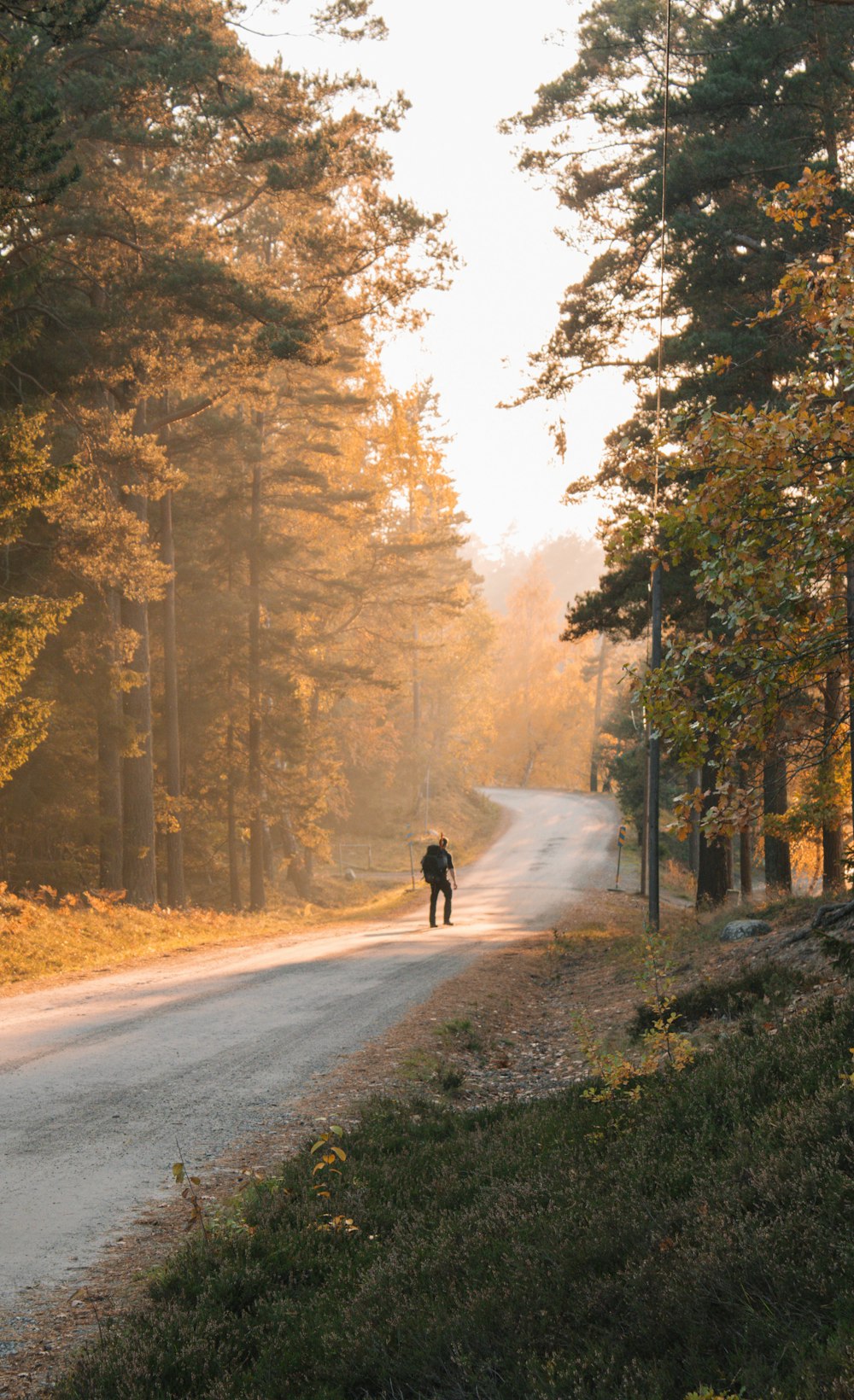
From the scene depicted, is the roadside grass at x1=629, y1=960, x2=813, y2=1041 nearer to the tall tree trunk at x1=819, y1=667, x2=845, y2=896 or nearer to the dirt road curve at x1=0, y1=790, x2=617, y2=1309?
the dirt road curve at x1=0, y1=790, x2=617, y2=1309

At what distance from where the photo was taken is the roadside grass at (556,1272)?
12.5 feet

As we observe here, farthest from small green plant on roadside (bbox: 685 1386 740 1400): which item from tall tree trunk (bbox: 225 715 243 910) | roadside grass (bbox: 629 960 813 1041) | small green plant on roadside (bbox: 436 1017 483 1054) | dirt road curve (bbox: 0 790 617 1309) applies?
tall tree trunk (bbox: 225 715 243 910)

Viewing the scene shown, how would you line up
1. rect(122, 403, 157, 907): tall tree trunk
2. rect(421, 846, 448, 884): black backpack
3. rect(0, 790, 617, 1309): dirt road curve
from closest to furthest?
rect(0, 790, 617, 1309): dirt road curve < rect(122, 403, 157, 907): tall tree trunk < rect(421, 846, 448, 884): black backpack

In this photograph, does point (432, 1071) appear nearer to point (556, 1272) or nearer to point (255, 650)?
point (556, 1272)

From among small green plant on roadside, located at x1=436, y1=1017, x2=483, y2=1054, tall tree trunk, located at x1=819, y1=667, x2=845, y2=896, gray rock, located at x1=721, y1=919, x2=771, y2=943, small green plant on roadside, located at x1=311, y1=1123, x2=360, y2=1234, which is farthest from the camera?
tall tree trunk, located at x1=819, y1=667, x2=845, y2=896

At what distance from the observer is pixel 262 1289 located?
526 centimetres

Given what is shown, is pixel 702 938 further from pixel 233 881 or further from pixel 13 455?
pixel 233 881

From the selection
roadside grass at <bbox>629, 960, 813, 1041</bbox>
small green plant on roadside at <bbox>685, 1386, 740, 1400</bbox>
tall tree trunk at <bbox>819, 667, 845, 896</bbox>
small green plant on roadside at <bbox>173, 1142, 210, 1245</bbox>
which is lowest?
small green plant on roadside at <bbox>173, 1142, 210, 1245</bbox>

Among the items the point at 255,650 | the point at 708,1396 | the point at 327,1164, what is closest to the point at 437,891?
the point at 255,650

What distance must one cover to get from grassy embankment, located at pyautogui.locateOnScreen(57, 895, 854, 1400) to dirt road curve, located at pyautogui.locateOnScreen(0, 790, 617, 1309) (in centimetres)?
98

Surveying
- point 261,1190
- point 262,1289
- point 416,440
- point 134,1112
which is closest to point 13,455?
point 134,1112

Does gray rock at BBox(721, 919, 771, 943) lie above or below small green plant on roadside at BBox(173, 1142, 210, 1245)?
above

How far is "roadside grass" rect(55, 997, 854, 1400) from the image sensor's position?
12.5 feet

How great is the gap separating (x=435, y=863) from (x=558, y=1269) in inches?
737
